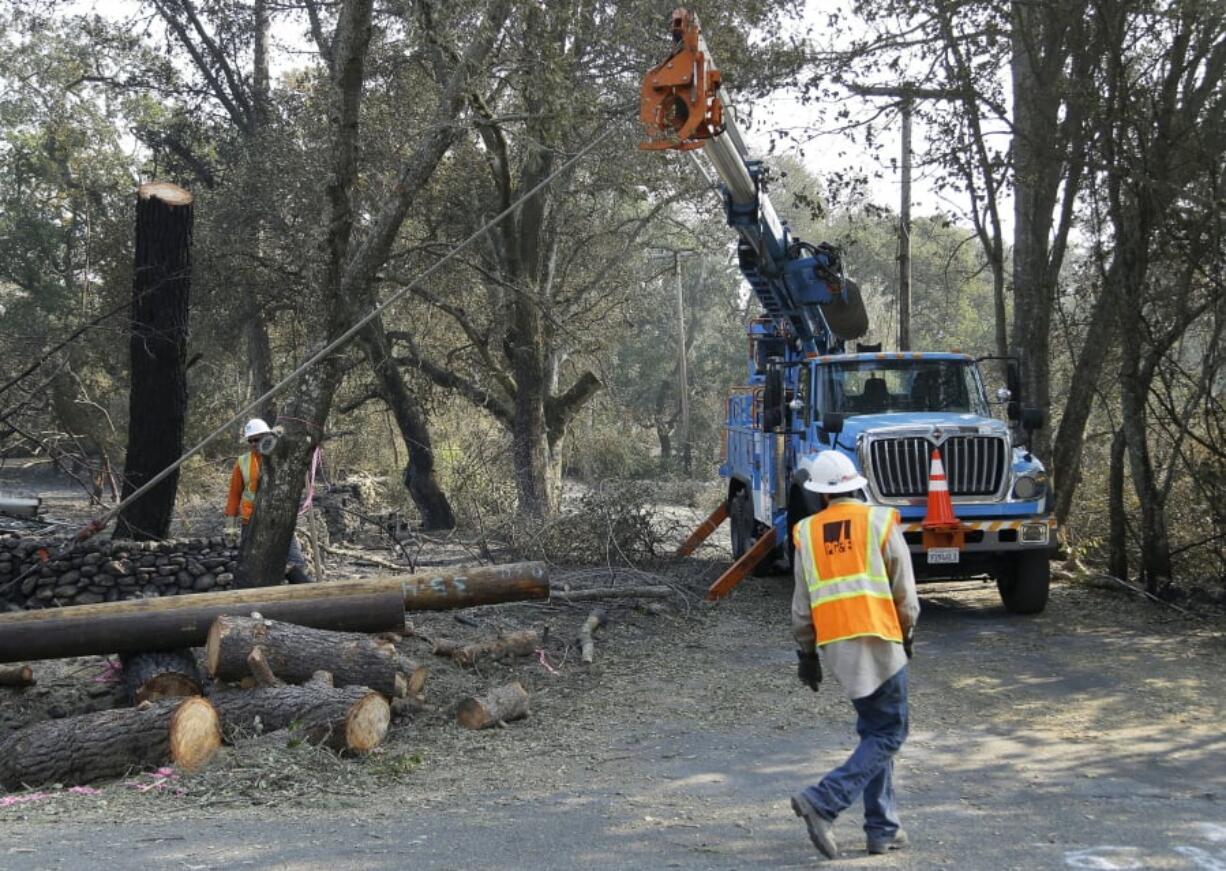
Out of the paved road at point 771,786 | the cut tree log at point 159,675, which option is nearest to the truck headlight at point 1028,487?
the paved road at point 771,786

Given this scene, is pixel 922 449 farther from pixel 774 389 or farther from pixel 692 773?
pixel 692 773

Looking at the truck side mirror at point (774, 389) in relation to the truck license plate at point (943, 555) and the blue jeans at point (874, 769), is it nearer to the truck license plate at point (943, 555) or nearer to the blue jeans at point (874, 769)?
the truck license plate at point (943, 555)

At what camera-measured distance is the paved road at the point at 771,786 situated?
5555 mm

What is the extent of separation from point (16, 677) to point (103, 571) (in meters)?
3.43

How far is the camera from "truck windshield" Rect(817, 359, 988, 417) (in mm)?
12609

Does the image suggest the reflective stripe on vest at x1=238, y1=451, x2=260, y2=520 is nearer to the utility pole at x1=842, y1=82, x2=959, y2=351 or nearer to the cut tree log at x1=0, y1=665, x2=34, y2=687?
the cut tree log at x1=0, y1=665, x2=34, y2=687

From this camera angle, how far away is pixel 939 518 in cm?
1129

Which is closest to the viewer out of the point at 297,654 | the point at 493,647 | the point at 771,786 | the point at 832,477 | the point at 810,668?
the point at 832,477

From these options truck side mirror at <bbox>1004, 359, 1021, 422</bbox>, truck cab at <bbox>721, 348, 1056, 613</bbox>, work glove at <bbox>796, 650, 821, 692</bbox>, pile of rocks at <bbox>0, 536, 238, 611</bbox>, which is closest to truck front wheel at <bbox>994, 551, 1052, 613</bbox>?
truck cab at <bbox>721, 348, 1056, 613</bbox>

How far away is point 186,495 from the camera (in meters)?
23.2

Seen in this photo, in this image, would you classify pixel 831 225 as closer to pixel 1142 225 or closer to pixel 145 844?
pixel 1142 225

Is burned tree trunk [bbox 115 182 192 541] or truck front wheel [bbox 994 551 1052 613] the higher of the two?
burned tree trunk [bbox 115 182 192 541]

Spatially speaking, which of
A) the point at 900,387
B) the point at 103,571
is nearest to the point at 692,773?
the point at 900,387

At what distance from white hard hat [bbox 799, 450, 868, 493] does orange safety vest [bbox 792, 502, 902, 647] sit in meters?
0.09
